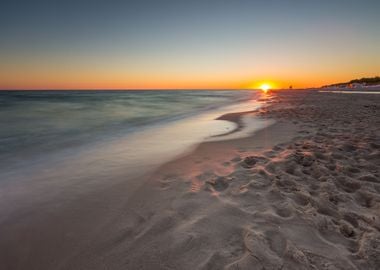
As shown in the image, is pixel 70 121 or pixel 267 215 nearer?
pixel 267 215

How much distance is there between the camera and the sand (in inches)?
86.4

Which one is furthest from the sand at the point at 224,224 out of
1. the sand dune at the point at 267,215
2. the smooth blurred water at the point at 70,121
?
the smooth blurred water at the point at 70,121

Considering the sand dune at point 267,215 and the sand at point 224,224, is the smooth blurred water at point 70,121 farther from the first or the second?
the sand dune at point 267,215

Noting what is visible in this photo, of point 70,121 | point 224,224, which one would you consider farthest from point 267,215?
point 70,121

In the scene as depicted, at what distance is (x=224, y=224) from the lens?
2.71m

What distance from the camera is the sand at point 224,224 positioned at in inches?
86.4

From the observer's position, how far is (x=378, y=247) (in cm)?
221

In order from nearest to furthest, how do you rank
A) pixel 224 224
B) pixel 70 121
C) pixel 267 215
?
pixel 224 224
pixel 267 215
pixel 70 121

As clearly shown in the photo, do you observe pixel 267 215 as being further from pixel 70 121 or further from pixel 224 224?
pixel 70 121

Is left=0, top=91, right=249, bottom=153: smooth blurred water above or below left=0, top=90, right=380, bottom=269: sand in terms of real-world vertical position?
below

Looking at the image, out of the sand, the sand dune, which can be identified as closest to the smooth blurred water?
the sand

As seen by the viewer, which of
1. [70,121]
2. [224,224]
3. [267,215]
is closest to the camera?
[224,224]

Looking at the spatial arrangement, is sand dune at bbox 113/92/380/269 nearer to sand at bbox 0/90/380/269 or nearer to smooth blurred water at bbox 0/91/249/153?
sand at bbox 0/90/380/269

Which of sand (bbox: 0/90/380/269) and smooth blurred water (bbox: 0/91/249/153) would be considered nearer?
sand (bbox: 0/90/380/269)
